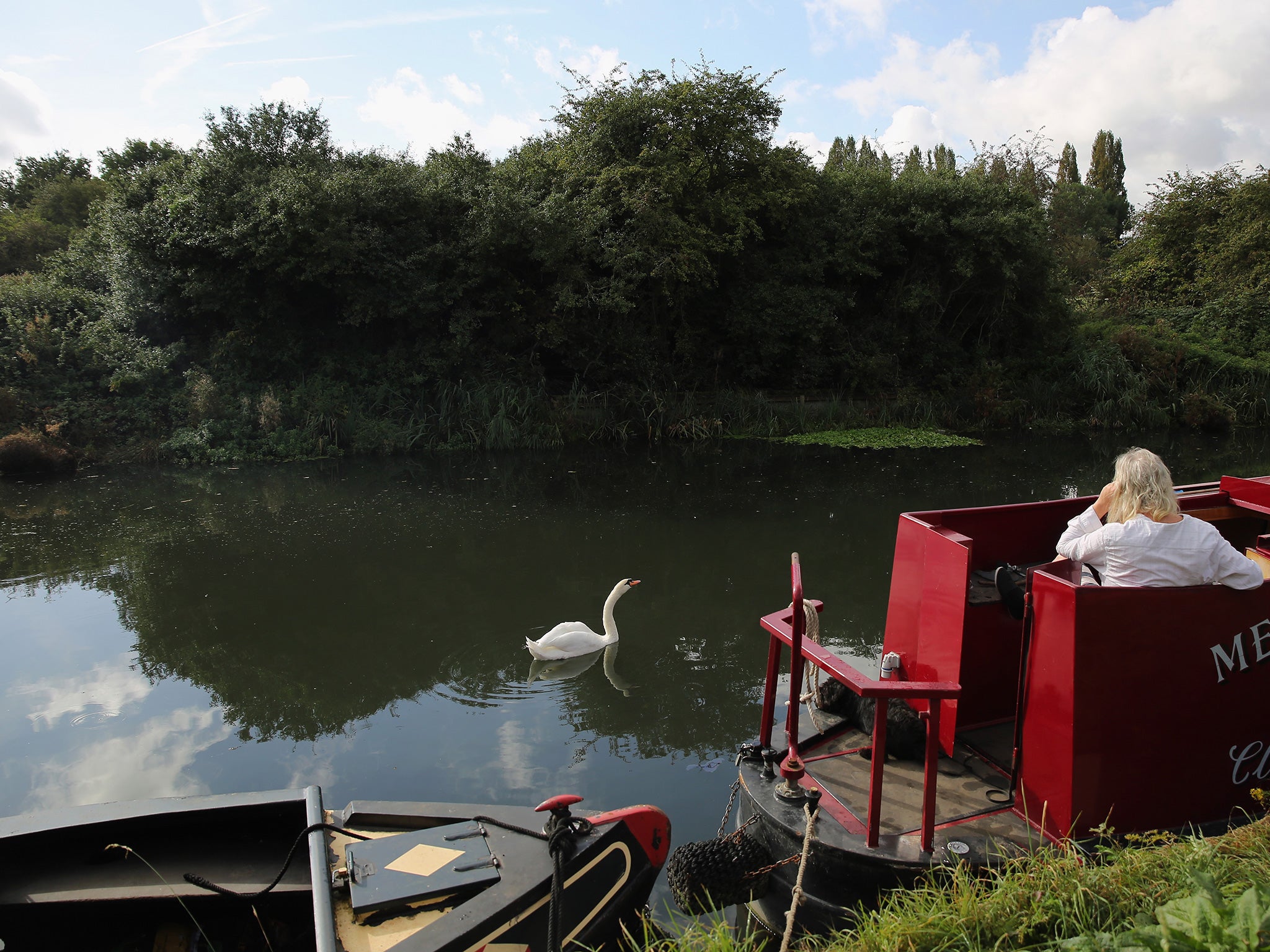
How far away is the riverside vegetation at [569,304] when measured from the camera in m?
15.5

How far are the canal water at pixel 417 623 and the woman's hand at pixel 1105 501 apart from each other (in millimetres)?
2220

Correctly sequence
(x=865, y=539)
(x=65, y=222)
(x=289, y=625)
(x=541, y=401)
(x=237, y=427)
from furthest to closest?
(x=65, y=222) < (x=541, y=401) < (x=237, y=427) < (x=865, y=539) < (x=289, y=625)

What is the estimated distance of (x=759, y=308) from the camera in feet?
63.4

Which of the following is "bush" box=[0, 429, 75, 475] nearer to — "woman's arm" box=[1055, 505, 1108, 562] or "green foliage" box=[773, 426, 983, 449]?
"green foliage" box=[773, 426, 983, 449]

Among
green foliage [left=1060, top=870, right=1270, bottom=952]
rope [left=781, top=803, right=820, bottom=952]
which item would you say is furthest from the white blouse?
rope [left=781, top=803, right=820, bottom=952]

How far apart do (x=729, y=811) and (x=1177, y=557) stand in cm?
205

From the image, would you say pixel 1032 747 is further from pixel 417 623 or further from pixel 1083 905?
pixel 417 623

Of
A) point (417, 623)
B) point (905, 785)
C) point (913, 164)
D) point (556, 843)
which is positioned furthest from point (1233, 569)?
point (913, 164)

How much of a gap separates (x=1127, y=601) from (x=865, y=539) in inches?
240

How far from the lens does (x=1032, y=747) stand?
310 centimetres

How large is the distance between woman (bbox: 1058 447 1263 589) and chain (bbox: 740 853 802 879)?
1606mm

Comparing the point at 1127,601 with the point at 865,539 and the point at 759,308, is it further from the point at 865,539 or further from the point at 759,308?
the point at 759,308

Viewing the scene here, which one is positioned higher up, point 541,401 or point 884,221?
point 884,221

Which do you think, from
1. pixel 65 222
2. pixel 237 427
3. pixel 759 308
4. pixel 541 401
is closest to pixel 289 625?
pixel 237 427
